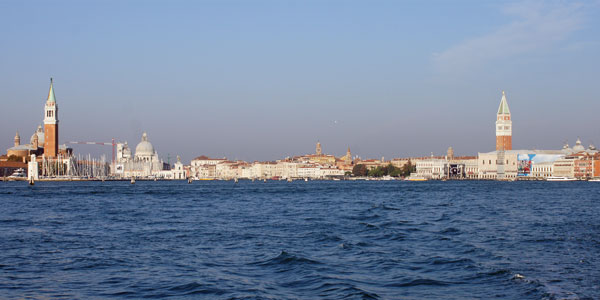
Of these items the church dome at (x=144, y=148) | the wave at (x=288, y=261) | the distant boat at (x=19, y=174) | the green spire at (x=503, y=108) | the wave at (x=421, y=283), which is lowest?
the wave at (x=421, y=283)

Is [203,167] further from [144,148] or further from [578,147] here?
[578,147]

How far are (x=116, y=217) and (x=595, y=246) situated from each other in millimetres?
10907

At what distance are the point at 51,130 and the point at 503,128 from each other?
56639mm

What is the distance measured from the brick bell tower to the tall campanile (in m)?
55.7

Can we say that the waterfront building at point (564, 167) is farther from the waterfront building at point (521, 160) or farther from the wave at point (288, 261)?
the wave at point (288, 261)

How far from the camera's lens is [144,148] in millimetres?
115000

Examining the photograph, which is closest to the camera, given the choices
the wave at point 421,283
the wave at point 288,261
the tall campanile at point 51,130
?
the wave at point 421,283

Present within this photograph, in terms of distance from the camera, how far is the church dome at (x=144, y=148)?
4493 inches

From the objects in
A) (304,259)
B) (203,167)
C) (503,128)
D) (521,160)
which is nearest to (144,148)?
(203,167)

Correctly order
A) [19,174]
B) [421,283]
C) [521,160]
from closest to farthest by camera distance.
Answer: [421,283]
[19,174]
[521,160]

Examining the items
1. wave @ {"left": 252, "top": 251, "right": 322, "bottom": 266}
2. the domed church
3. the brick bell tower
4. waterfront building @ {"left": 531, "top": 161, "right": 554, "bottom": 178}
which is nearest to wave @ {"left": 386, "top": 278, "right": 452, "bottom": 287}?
wave @ {"left": 252, "top": 251, "right": 322, "bottom": 266}

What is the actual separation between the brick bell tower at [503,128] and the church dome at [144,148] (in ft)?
178

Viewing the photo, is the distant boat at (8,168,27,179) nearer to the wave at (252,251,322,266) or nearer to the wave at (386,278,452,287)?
the wave at (252,251,322,266)

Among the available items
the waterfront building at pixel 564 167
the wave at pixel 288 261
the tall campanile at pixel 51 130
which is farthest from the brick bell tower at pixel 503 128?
the wave at pixel 288 261
